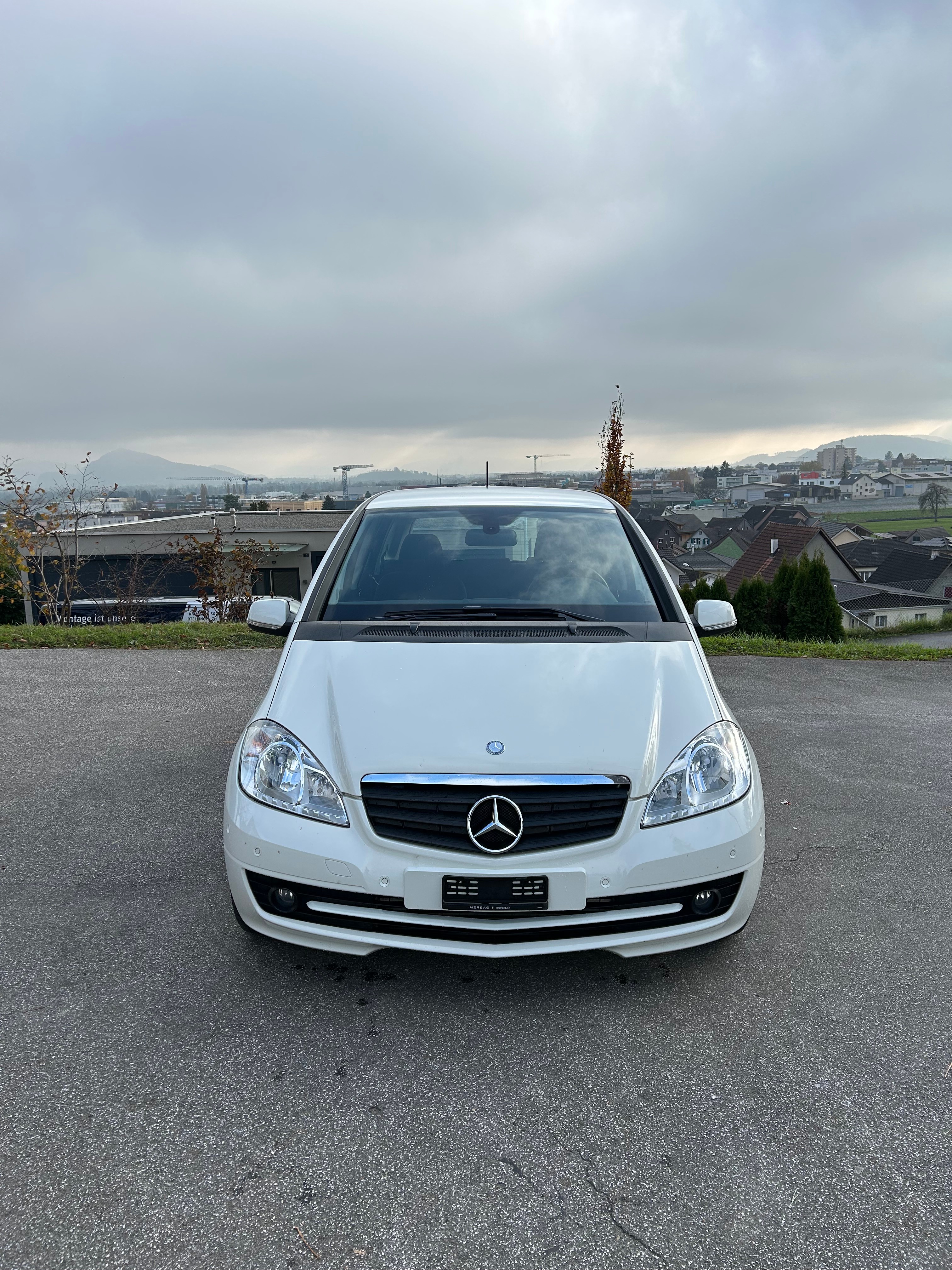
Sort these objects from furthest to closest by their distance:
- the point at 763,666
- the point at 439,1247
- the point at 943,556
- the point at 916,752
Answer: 1. the point at 943,556
2. the point at 763,666
3. the point at 916,752
4. the point at 439,1247

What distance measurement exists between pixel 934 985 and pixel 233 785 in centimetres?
244

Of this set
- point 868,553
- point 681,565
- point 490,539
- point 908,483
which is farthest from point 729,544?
point 490,539

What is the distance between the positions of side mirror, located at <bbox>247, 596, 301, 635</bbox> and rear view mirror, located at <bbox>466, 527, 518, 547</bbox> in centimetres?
85

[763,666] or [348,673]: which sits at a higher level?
[348,673]

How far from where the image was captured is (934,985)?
105 inches

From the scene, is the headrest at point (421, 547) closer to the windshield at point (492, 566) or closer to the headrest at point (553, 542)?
the windshield at point (492, 566)

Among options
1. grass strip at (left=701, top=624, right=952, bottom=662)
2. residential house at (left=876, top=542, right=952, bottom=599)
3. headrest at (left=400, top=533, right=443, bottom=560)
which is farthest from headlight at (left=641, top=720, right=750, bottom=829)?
residential house at (left=876, top=542, right=952, bottom=599)

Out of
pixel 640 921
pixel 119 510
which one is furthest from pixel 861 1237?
pixel 119 510

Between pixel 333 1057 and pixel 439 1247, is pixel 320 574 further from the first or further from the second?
pixel 439 1247

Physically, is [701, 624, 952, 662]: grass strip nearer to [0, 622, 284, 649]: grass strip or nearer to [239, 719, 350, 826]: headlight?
[0, 622, 284, 649]: grass strip

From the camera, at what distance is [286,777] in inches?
100

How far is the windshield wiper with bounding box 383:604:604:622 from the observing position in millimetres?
3213

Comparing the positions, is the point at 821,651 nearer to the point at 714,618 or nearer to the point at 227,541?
the point at 714,618

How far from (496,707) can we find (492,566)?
111 centimetres
